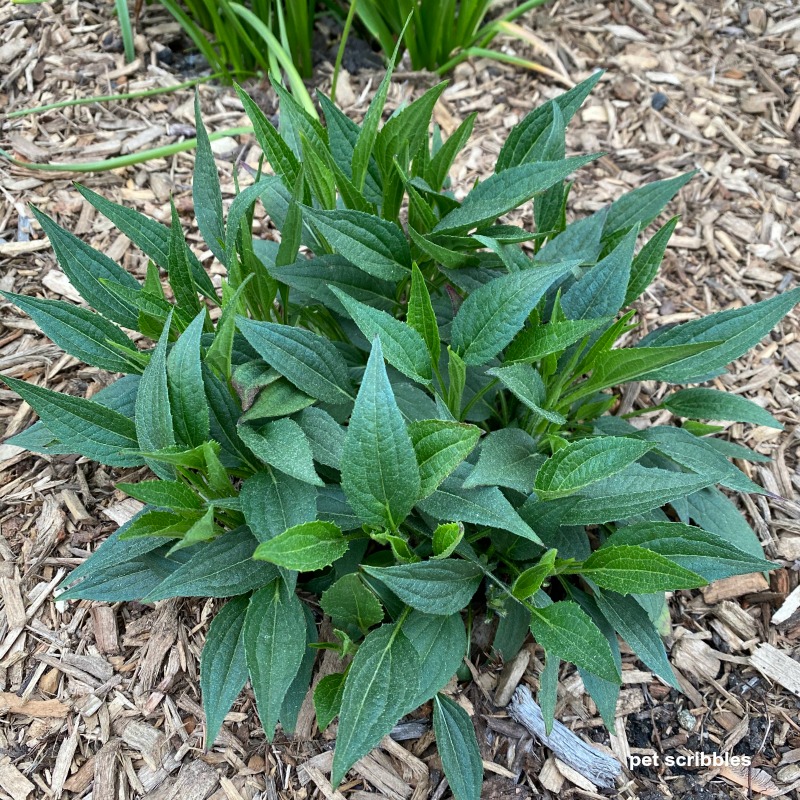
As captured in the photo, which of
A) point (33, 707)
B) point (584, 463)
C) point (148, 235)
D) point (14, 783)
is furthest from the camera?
point (148, 235)

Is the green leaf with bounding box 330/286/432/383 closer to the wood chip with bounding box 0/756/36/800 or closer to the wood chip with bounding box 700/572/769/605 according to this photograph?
the wood chip with bounding box 700/572/769/605

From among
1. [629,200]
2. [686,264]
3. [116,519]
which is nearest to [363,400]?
[116,519]

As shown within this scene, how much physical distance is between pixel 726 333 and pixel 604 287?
33 centimetres

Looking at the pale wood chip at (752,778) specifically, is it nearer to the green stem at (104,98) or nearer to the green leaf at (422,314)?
the green leaf at (422,314)

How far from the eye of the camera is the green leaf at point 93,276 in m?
1.81

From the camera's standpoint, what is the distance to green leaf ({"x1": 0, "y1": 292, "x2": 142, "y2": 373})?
1729mm

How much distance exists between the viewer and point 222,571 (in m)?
1.52

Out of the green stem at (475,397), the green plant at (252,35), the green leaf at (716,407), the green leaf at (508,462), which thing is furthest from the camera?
the green plant at (252,35)

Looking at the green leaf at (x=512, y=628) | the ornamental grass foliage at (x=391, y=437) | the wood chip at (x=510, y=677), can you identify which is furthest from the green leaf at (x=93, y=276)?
the wood chip at (x=510, y=677)

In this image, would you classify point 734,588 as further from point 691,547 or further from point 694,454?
point 691,547

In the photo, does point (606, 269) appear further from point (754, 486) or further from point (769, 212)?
point (769, 212)

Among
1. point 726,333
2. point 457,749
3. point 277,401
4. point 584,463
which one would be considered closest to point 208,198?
point 277,401

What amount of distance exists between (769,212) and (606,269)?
141 centimetres

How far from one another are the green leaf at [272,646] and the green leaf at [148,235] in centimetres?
77
